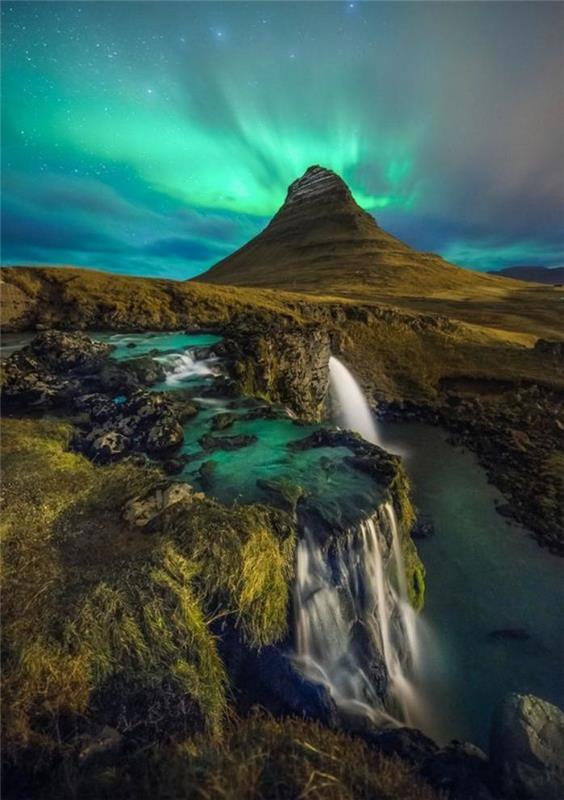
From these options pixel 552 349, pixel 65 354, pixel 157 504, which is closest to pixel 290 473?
pixel 157 504

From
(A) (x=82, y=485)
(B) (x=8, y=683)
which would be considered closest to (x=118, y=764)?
(B) (x=8, y=683)

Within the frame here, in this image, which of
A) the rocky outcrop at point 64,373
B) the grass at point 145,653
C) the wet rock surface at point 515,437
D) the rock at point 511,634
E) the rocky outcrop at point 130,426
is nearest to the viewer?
the grass at point 145,653

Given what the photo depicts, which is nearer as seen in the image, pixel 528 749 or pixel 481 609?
pixel 528 749

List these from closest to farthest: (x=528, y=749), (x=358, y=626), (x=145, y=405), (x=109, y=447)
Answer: (x=528, y=749) → (x=358, y=626) → (x=109, y=447) → (x=145, y=405)

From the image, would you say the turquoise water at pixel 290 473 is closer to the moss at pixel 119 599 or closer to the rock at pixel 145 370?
the moss at pixel 119 599

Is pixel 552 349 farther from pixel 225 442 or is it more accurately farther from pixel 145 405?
pixel 145 405

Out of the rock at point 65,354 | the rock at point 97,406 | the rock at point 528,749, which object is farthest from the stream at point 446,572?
the rock at point 65,354
